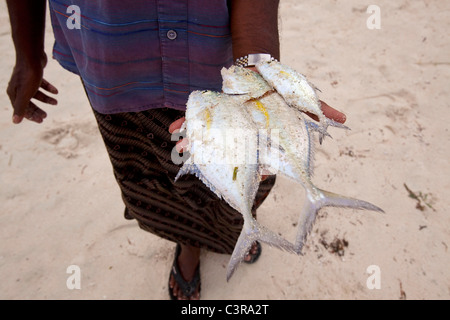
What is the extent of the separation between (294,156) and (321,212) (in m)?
1.52

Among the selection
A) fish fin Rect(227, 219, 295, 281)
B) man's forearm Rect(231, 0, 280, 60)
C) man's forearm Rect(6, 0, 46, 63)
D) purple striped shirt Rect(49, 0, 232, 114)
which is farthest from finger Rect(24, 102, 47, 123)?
fish fin Rect(227, 219, 295, 281)

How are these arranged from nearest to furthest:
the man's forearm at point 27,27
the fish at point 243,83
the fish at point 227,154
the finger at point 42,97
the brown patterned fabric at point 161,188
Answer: the fish at point 227,154, the fish at point 243,83, the man's forearm at point 27,27, the brown patterned fabric at point 161,188, the finger at point 42,97

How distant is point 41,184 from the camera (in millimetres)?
2502

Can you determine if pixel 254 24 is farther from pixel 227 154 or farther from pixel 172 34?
pixel 227 154

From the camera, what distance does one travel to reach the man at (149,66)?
1.03m

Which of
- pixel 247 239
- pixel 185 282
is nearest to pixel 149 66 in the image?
pixel 247 239

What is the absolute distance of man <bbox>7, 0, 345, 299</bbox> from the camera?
1025 mm

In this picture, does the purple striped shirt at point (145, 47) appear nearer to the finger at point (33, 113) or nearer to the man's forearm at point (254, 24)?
the man's forearm at point (254, 24)

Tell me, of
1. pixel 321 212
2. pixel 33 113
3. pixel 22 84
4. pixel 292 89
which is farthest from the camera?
pixel 321 212

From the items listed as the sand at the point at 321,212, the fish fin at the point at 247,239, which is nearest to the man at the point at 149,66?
the fish fin at the point at 247,239

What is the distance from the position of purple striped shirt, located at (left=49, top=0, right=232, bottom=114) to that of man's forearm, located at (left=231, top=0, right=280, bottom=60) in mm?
62

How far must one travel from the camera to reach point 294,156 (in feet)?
3.10

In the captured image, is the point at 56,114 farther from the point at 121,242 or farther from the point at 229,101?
the point at 229,101
